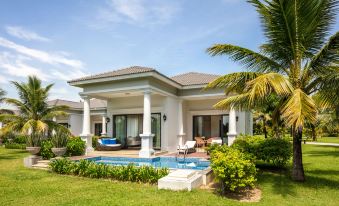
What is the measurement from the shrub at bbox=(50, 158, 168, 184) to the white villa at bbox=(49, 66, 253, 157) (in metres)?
4.85

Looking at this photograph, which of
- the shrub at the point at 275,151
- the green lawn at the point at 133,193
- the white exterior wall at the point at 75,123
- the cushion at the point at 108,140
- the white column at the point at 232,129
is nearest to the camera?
the green lawn at the point at 133,193

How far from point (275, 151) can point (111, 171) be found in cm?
659

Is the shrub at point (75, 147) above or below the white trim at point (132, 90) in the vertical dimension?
below

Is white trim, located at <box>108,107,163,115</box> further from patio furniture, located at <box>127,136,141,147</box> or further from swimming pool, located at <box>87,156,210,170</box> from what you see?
swimming pool, located at <box>87,156,210,170</box>

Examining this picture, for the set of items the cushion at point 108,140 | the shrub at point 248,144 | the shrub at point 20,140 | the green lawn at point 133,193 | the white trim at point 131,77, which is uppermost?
the white trim at point 131,77

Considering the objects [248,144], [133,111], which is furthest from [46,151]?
[248,144]

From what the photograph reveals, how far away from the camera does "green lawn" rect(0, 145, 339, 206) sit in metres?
7.27

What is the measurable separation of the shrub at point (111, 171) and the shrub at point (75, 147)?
3446 mm

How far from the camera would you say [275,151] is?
10.9 metres

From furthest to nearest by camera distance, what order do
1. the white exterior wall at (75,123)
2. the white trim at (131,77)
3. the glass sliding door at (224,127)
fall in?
1. the white exterior wall at (75,123)
2. the glass sliding door at (224,127)
3. the white trim at (131,77)

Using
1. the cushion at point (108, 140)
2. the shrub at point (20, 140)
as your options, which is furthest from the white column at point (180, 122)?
the shrub at point (20, 140)

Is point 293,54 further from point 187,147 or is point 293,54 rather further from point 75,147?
point 75,147

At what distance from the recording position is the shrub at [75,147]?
1538cm

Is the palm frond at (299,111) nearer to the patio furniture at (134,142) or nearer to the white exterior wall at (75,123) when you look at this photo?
the patio furniture at (134,142)
